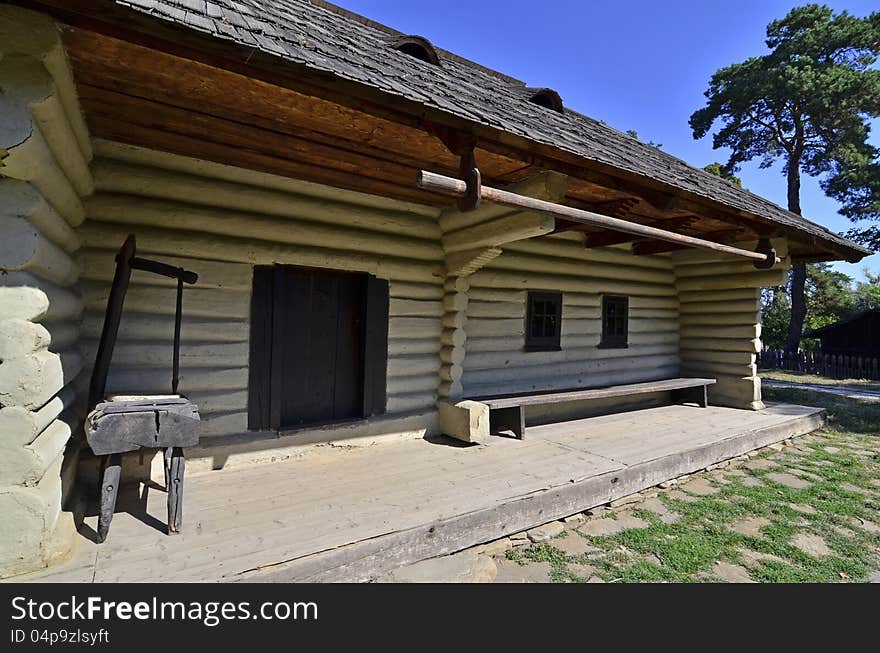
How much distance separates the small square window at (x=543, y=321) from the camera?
677 centimetres

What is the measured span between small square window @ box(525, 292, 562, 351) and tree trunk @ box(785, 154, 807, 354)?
62.4 ft

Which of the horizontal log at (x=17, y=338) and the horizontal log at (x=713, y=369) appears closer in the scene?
the horizontal log at (x=17, y=338)

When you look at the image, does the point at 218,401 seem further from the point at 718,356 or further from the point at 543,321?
the point at 718,356

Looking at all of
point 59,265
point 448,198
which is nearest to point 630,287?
point 448,198

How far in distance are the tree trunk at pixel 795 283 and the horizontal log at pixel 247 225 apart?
21.9 m

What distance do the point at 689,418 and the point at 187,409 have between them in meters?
7.16

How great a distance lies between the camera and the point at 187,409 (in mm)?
3092

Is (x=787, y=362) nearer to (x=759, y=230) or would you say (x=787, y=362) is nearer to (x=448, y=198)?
(x=759, y=230)

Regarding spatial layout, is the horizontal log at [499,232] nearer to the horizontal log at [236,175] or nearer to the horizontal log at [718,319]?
the horizontal log at [236,175]

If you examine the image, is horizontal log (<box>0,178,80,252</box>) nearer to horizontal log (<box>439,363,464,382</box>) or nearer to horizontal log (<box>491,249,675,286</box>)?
horizontal log (<box>439,363,464,382</box>)

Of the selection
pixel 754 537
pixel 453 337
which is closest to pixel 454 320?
pixel 453 337

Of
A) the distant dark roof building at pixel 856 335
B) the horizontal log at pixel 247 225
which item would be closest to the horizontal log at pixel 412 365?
the horizontal log at pixel 247 225

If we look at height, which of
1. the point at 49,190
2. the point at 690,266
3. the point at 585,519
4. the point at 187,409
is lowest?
the point at 585,519

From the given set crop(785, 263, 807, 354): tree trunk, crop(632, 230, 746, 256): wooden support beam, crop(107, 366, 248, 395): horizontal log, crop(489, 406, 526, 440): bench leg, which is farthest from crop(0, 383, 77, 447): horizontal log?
crop(785, 263, 807, 354): tree trunk
